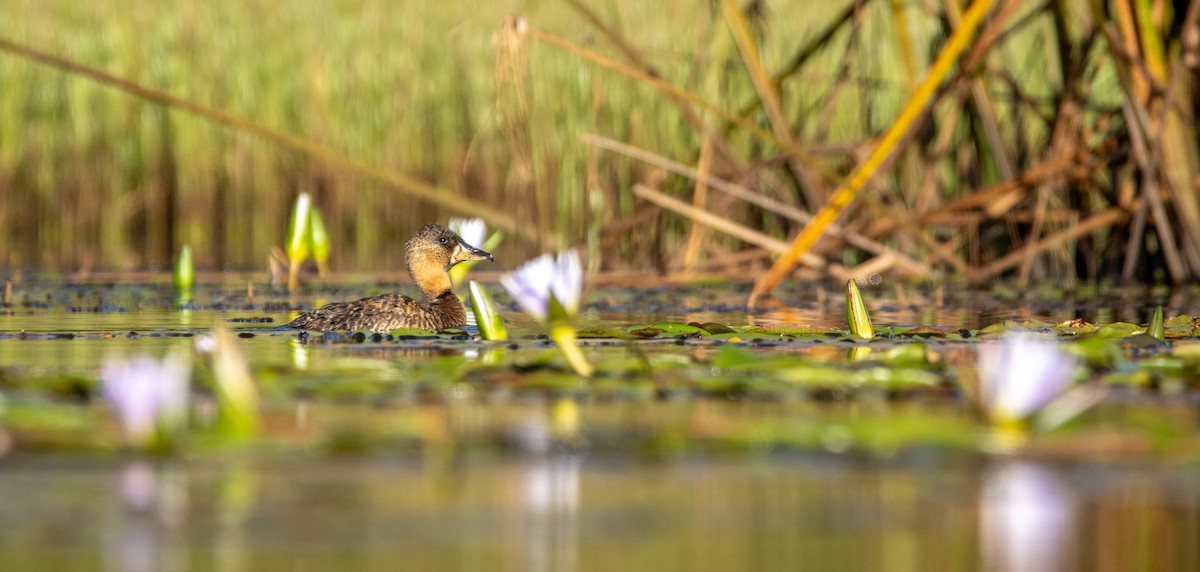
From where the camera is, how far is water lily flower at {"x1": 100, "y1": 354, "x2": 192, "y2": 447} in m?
3.59

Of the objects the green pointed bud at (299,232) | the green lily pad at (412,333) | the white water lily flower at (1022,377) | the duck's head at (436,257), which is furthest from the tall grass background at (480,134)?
the white water lily flower at (1022,377)

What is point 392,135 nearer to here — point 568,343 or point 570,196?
point 570,196

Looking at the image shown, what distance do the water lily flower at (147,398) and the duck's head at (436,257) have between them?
4330 millimetres

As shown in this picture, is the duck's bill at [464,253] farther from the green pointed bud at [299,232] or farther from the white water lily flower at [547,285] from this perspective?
the white water lily flower at [547,285]

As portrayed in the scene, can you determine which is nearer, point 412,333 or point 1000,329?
point 1000,329

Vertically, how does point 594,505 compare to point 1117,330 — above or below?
below

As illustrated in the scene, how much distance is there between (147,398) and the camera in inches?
143

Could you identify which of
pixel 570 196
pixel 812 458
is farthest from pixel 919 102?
pixel 570 196

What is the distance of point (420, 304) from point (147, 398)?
12.4 feet

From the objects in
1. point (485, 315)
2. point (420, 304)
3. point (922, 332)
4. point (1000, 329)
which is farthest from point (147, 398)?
point (420, 304)

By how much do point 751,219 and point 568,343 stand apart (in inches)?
237

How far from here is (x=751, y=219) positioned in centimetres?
1068

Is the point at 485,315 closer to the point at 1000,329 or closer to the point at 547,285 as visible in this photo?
the point at 547,285

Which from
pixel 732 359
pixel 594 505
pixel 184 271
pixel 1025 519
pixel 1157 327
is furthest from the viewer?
pixel 184 271
